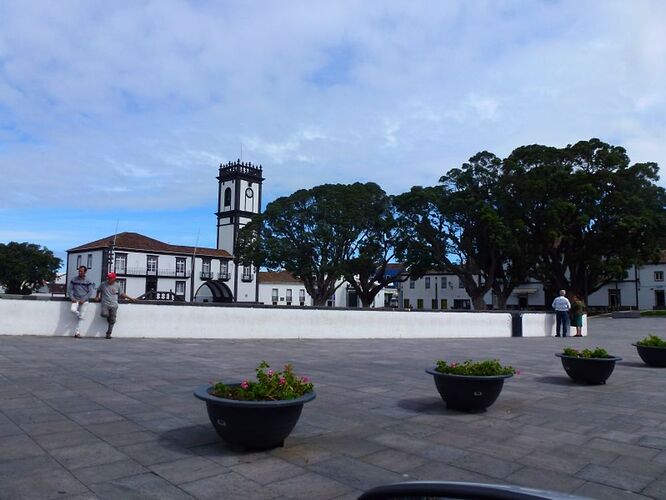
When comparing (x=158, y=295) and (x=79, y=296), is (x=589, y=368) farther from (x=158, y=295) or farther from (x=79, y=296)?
(x=158, y=295)

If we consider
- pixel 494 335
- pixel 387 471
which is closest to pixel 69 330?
pixel 387 471

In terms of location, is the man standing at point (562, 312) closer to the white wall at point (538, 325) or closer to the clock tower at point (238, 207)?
the white wall at point (538, 325)

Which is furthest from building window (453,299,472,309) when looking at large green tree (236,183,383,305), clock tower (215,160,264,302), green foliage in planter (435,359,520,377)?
green foliage in planter (435,359,520,377)

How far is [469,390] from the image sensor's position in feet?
20.3

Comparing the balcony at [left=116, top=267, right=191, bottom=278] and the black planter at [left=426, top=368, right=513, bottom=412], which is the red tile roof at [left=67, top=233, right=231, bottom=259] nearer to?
the balcony at [left=116, top=267, right=191, bottom=278]

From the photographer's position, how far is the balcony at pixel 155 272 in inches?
2881

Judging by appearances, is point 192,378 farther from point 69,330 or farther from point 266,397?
point 69,330

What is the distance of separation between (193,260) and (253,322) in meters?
60.9

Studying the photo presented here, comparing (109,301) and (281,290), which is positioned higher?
(281,290)

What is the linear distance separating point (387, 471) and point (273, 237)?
5067 cm

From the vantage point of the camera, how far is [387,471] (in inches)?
166

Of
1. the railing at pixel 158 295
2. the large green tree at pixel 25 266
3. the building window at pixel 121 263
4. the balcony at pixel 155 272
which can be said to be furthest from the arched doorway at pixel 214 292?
the large green tree at pixel 25 266

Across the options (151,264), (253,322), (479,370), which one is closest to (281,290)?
(151,264)

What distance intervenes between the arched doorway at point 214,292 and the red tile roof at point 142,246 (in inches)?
176
